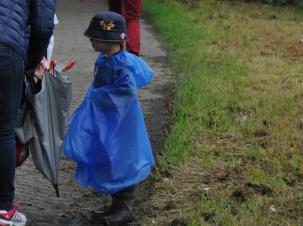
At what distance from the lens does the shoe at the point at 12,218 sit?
375cm

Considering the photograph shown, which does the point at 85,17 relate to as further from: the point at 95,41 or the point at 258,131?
the point at 95,41

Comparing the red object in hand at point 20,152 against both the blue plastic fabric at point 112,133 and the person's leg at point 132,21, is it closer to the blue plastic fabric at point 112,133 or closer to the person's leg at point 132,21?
the blue plastic fabric at point 112,133

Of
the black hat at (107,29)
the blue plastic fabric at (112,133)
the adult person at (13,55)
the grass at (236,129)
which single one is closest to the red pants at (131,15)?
the grass at (236,129)

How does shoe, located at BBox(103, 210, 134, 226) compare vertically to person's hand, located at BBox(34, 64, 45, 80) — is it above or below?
below

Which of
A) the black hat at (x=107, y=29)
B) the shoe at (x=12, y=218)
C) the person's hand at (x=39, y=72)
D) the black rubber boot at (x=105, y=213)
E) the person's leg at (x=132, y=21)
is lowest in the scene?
the black rubber boot at (x=105, y=213)

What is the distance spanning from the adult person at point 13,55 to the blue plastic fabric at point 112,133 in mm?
352

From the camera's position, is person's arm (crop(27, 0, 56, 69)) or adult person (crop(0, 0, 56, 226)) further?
person's arm (crop(27, 0, 56, 69))

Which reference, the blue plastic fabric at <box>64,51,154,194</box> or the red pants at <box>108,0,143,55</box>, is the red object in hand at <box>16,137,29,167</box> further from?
the red pants at <box>108,0,143,55</box>

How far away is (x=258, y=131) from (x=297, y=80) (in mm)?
2071

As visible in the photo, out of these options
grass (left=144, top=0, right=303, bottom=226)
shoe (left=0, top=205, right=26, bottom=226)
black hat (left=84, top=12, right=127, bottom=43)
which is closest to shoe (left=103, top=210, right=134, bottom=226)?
grass (left=144, top=0, right=303, bottom=226)

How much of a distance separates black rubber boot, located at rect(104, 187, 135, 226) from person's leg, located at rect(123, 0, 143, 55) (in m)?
3.54

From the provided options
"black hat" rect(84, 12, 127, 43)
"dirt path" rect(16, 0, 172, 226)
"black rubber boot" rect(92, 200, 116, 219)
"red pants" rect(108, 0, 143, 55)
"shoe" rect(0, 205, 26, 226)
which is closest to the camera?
"shoe" rect(0, 205, 26, 226)

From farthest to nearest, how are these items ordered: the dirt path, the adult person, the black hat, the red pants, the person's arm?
the red pants, the dirt path, the black hat, the person's arm, the adult person

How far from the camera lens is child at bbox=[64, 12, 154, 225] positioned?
3.79 m
